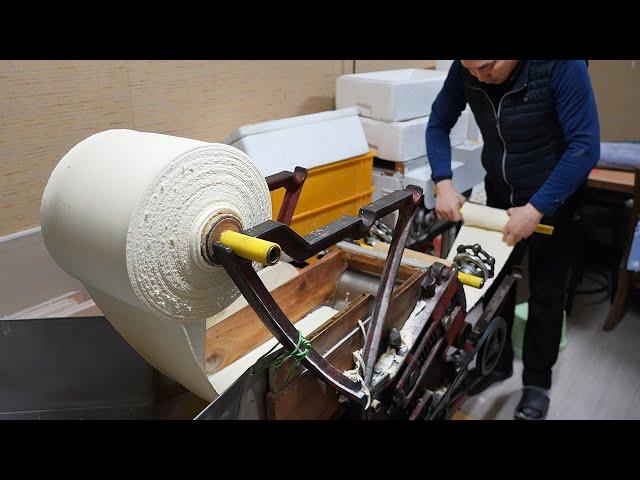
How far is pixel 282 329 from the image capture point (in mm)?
935

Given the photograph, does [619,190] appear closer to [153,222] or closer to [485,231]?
[485,231]

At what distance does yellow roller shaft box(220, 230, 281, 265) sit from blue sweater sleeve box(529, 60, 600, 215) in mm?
1222

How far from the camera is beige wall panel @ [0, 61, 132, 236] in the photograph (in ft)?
6.16

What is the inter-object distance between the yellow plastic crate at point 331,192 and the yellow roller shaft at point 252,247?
1.15 m

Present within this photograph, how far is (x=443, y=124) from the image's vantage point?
7.17 feet

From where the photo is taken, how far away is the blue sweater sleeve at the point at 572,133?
65.7 inches

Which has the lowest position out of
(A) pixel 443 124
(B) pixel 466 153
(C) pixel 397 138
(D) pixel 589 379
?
(D) pixel 589 379

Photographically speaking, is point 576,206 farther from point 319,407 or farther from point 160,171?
point 160,171

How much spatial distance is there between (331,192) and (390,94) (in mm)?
563

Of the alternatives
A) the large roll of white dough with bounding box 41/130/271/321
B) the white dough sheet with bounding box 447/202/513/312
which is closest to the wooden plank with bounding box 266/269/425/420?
the large roll of white dough with bounding box 41/130/271/321

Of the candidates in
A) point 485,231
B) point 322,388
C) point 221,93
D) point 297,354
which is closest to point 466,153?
point 485,231

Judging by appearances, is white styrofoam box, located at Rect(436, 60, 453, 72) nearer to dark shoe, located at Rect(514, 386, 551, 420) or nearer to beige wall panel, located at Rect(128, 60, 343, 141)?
beige wall panel, located at Rect(128, 60, 343, 141)

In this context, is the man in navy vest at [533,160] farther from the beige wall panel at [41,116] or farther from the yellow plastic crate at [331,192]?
the beige wall panel at [41,116]

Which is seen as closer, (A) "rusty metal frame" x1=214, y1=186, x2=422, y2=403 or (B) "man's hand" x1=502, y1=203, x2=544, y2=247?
(A) "rusty metal frame" x1=214, y1=186, x2=422, y2=403
